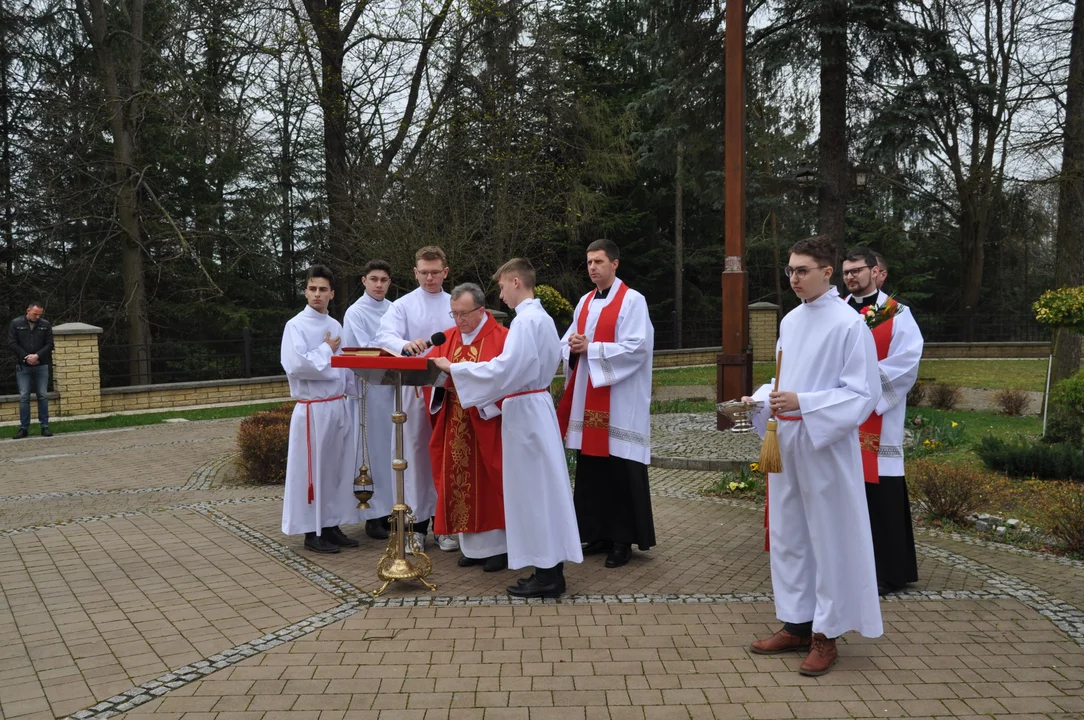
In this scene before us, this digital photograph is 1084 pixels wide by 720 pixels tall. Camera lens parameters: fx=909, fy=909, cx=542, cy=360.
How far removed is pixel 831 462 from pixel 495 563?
2.59 meters

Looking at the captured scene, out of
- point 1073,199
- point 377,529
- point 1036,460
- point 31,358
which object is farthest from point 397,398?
→ point 1073,199

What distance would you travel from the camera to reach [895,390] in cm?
555

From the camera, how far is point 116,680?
4.23 metres

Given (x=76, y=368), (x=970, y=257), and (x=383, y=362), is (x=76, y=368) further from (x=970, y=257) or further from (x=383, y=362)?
(x=970, y=257)

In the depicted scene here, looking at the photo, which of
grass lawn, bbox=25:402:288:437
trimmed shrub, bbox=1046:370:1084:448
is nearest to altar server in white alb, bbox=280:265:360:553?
trimmed shrub, bbox=1046:370:1084:448

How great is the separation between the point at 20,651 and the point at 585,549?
3.48 meters

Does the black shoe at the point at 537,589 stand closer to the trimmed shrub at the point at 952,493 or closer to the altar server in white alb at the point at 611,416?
the altar server in white alb at the point at 611,416

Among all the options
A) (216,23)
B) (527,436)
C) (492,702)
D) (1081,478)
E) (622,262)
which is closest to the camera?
(492,702)

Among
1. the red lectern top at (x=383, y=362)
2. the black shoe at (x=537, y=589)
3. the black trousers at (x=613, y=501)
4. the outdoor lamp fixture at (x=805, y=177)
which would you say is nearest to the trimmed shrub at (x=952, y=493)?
the black trousers at (x=613, y=501)

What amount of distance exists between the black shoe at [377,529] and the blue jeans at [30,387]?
9.08 metres

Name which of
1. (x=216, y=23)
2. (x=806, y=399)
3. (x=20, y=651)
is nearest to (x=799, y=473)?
(x=806, y=399)

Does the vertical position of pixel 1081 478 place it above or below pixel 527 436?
below

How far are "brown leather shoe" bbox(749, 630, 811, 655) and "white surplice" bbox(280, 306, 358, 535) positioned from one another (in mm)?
3360

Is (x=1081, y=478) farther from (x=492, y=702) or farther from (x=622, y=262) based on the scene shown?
(x=622, y=262)
